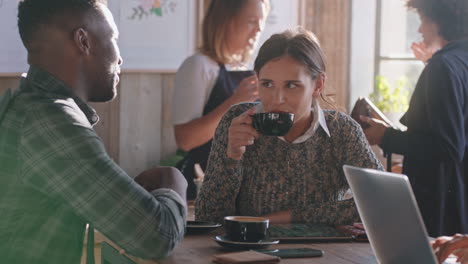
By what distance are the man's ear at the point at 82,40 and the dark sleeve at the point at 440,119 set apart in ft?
5.39

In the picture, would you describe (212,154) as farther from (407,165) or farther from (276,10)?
(276,10)

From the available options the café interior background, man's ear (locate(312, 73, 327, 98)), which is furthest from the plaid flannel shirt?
the café interior background

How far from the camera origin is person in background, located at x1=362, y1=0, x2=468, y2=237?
2863 millimetres

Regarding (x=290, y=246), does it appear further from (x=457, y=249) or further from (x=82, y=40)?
(x=82, y=40)

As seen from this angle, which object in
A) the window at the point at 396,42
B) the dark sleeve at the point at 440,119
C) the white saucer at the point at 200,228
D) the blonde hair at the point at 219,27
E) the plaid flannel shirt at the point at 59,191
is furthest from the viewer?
the window at the point at 396,42

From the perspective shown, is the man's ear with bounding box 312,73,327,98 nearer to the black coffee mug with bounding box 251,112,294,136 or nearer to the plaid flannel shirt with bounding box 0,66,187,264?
the black coffee mug with bounding box 251,112,294,136

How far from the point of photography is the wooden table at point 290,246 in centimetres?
167

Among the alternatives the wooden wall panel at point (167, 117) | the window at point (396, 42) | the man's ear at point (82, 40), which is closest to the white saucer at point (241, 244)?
the man's ear at point (82, 40)

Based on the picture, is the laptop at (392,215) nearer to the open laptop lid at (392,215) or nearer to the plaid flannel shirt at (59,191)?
the open laptop lid at (392,215)

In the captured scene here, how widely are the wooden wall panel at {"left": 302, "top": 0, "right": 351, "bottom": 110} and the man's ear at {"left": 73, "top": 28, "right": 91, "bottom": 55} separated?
3459 millimetres

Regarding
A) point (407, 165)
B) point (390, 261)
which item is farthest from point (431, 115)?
point (390, 261)

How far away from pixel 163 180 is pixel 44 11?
49 cm

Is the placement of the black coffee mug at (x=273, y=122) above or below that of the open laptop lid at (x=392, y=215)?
above

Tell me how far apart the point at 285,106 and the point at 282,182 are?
9.6 inches
